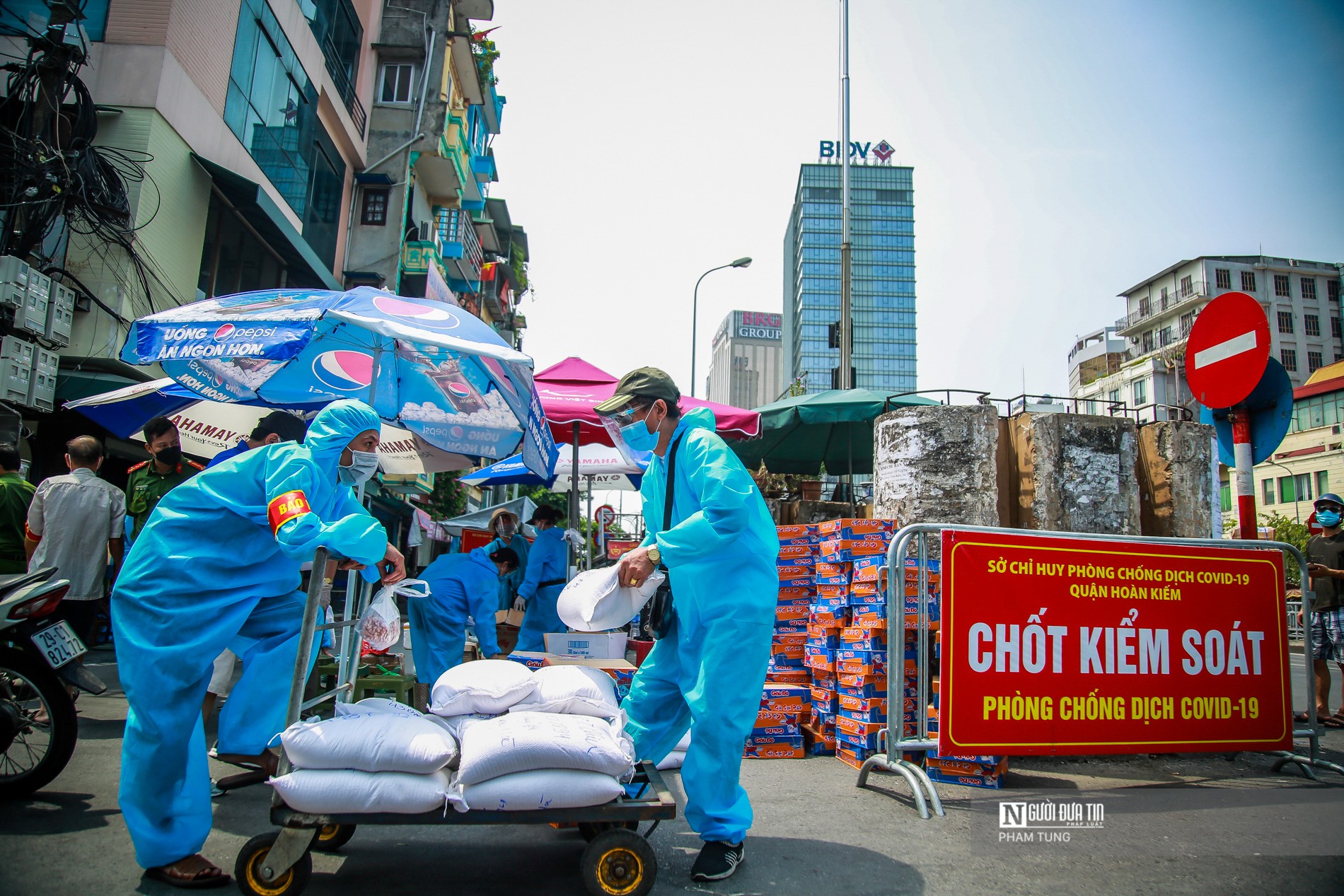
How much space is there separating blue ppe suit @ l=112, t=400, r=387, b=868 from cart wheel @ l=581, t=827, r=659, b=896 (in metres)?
1.22

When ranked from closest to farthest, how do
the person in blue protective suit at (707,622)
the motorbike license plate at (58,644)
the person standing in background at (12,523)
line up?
the person in blue protective suit at (707,622), the motorbike license plate at (58,644), the person standing in background at (12,523)

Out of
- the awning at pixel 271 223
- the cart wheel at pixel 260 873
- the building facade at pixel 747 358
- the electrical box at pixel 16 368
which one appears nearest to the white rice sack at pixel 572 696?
the cart wheel at pixel 260 873

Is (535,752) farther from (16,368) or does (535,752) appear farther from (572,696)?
(16,368)

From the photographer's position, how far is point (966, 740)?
3.94 meters

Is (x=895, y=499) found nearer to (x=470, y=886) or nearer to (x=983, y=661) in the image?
(x=983, y=661)

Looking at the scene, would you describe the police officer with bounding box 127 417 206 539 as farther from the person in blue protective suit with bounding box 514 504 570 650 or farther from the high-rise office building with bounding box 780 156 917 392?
the high-rise office building with bounding box 780 156 917 392

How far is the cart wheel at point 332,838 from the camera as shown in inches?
114

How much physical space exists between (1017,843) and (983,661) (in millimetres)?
955

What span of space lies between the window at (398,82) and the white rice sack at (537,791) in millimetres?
23427

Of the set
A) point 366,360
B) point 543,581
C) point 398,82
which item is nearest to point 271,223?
point 366,360

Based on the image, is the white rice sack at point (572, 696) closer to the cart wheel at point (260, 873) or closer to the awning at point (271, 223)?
the cart wheel at point (260, 873)

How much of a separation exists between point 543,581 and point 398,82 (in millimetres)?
20348

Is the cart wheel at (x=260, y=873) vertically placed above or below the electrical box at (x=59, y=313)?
below

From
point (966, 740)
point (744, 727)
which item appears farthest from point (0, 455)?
point (966, 740)
